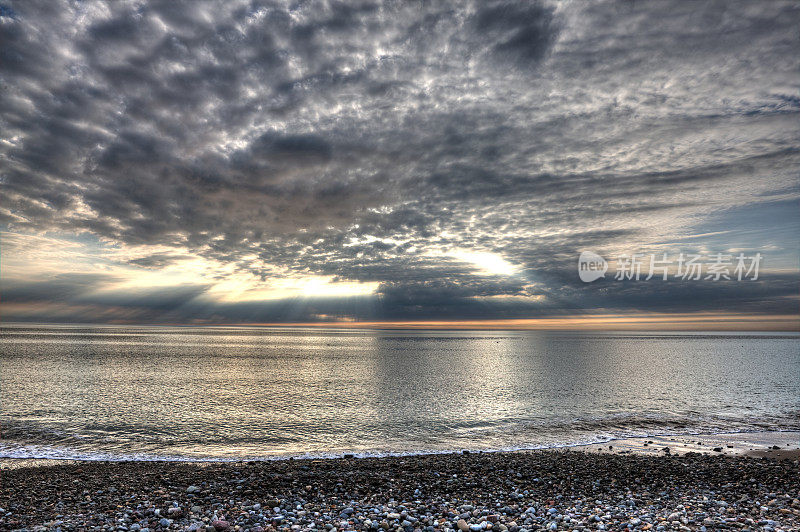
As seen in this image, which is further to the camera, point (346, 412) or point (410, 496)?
point (346, 412)

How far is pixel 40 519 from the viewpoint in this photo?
11469mm

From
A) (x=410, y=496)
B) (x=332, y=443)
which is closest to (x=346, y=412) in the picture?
(x=332, y=443)

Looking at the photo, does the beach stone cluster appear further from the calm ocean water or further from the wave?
the calm ocean water

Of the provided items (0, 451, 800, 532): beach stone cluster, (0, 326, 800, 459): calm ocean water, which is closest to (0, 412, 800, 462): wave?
(0, 326, 800, 459): calm ocean water

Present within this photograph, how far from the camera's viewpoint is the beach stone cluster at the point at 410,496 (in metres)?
11.2

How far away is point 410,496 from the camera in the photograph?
43.9 feet

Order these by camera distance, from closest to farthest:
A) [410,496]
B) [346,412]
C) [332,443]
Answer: [410,496] < [332,443] < [346,412]

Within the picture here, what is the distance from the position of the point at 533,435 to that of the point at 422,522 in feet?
55.0

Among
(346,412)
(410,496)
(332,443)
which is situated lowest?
(346,412)

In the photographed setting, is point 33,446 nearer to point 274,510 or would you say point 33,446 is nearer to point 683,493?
point 274,510

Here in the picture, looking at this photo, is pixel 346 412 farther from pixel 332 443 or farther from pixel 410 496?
pixel 410 496

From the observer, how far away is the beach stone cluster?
11.2 m

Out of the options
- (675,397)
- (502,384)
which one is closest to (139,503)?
(502,384)

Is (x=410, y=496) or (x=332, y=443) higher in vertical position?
(x=410, y=496)
